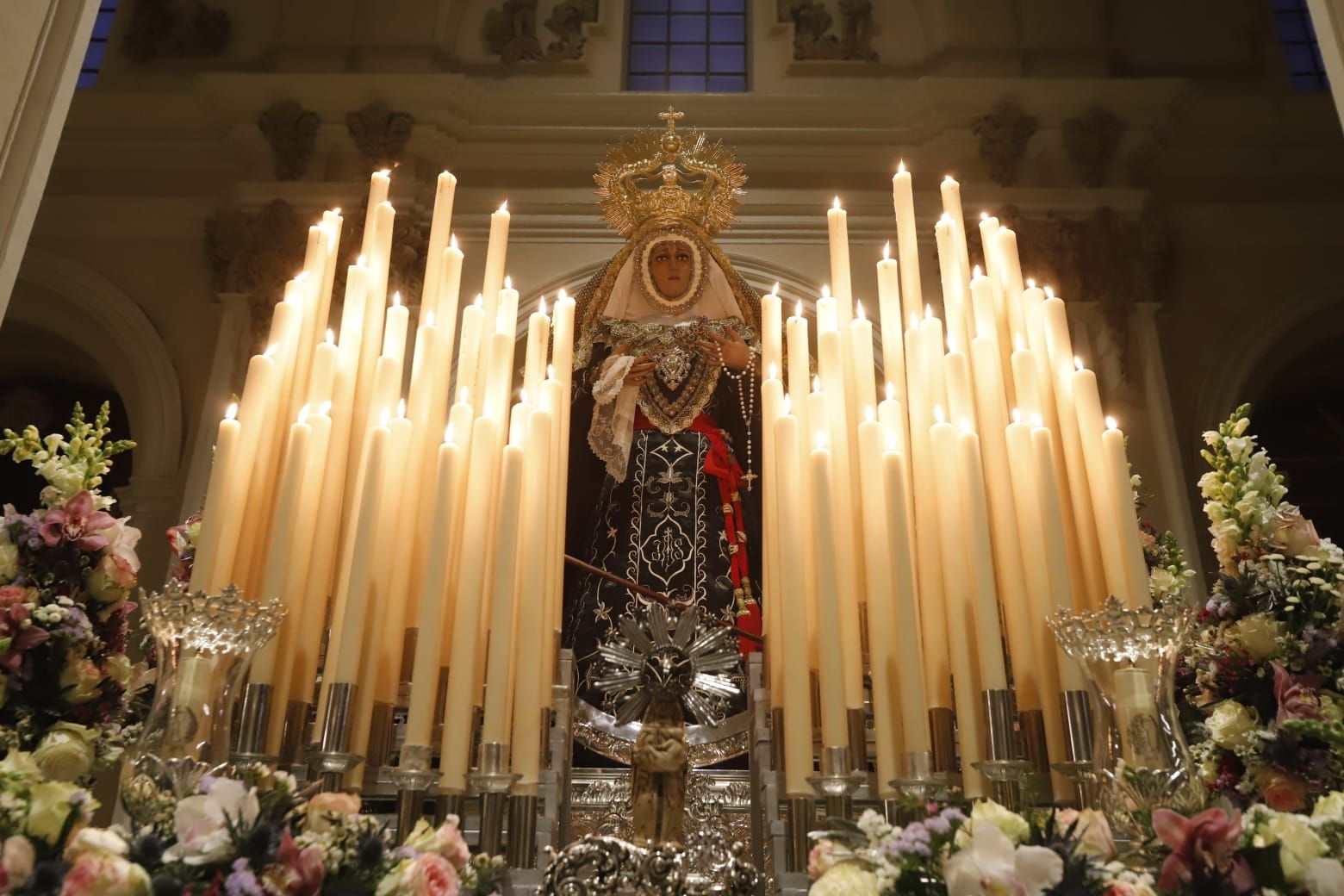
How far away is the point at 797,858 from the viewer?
1787 mm

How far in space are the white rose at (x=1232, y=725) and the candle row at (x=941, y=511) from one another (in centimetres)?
42

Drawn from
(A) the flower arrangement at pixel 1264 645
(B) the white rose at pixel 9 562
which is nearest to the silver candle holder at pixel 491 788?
(B) the white rose at pixel 9 562

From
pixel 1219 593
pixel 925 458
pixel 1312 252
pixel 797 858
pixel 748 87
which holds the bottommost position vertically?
pixel 797 858

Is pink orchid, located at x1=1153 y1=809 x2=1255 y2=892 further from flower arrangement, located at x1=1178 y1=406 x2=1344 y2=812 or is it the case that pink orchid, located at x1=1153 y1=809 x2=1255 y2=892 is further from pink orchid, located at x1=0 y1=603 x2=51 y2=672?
pink orchid, located at x1=0 y1=603 x2=51 y2=672

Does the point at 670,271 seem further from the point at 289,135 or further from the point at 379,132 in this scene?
the point at 289,135

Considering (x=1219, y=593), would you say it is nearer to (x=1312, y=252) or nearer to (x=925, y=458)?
(x=925, y=458)

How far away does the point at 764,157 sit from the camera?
6531 millimetres

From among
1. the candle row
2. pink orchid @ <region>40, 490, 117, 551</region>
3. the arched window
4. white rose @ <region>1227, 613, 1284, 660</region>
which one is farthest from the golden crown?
the arched window

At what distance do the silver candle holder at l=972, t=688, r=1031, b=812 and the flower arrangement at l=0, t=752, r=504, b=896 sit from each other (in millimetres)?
766

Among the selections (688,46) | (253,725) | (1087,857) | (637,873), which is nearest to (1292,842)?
(1087,857)

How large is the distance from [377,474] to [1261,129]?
6.21 m

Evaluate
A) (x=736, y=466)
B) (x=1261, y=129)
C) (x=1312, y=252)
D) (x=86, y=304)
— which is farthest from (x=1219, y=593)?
(x=86, y=304)

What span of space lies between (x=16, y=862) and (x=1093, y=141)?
20.3ft

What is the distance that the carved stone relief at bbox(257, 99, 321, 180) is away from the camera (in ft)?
20.6
